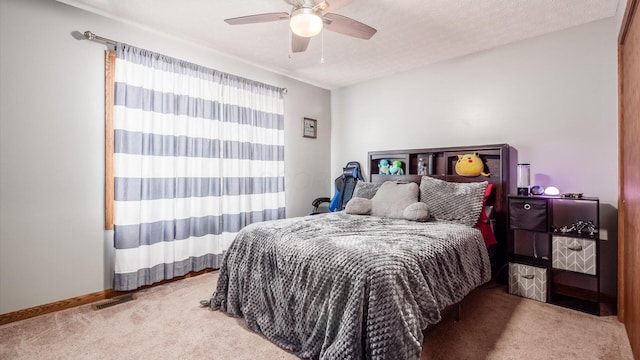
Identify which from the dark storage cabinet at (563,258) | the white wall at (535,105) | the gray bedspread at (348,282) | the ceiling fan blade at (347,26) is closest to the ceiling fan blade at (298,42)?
the ceiling fan blade at (347,26)

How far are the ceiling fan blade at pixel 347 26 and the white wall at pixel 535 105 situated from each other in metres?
1.81

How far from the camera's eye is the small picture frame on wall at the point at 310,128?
4562 mm

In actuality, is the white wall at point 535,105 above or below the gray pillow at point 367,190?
above

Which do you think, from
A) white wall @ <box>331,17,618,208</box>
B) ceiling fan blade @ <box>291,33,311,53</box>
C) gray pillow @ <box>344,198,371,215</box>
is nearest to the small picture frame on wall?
white wall @ <box>331,17,618,208</box>

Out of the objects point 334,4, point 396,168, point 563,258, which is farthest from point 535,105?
point 334,4

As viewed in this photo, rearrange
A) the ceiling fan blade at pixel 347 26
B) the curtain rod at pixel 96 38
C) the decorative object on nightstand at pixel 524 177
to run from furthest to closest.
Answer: the decorative object on nightstand at pixel 524 177, the curtain rod at pixel 96 38, the ceiling fan blade at pixel 347 26

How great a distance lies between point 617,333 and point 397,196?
1.87 meters

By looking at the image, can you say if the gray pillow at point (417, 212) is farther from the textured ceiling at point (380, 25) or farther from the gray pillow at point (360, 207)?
the textured ceiling at point (380, 25)

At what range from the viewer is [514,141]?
3.20 metres

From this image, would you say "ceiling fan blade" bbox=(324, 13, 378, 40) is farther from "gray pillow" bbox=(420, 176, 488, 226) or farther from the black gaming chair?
the black gaming chair

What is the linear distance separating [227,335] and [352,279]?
3.63 ft

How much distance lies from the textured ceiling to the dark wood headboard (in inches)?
44.7

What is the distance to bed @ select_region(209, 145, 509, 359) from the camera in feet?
4.78

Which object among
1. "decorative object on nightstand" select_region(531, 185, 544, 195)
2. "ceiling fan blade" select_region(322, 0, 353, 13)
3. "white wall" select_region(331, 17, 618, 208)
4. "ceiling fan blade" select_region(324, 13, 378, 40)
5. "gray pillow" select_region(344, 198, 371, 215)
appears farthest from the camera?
"gray pillow" select_region(344, 198, 371, 215)
